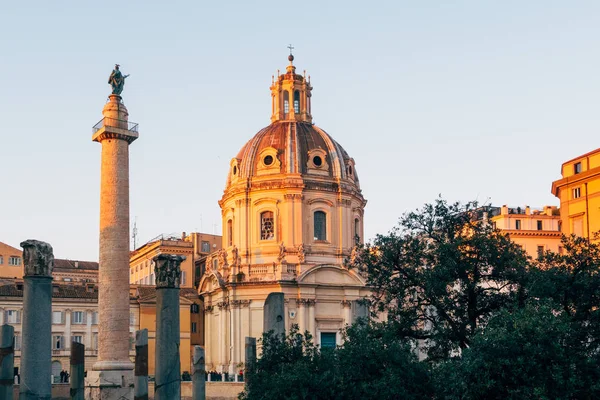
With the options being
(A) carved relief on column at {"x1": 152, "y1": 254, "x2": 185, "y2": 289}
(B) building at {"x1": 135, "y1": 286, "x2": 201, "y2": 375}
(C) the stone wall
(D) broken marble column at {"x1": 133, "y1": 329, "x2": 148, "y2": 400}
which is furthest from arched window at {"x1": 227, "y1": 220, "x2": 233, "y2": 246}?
(A) carved relief on column at {"x1": 152, "y1": 254, "x2": 185, "y2": 289}

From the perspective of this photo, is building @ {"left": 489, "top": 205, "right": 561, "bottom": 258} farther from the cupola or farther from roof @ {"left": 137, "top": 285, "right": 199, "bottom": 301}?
roof @ {"left": 137, "top": 285, "right": 199, "bottom": 301}

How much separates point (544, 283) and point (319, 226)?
4392 cm

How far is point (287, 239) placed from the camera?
69.8 meters

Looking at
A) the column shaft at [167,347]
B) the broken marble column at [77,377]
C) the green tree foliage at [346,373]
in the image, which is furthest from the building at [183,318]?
the green tree foliage at [346,373]

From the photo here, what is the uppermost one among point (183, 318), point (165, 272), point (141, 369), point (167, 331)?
point (165, 272)

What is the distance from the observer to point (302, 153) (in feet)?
236

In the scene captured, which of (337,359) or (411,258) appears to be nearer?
(337,359)

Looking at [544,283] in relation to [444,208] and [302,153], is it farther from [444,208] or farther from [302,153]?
[302,153]

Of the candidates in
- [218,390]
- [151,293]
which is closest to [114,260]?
[218,390]

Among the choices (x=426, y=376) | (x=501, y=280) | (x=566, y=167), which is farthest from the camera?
(x=566, y=167)

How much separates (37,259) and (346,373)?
364 inches

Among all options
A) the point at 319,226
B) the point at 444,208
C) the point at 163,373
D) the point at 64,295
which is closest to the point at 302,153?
the point at 319,226

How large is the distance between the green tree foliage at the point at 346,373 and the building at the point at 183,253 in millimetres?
51608

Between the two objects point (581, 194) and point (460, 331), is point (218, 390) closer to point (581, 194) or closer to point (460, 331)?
point (581, 194)
